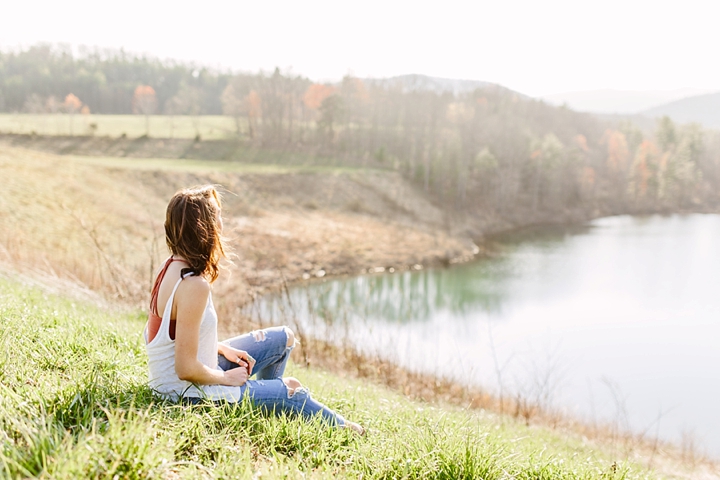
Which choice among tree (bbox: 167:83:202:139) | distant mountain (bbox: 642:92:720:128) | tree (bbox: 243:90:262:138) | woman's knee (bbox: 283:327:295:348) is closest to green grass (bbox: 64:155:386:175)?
tree (bbox: 243:90:262:138)

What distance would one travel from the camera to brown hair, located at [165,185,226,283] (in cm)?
246

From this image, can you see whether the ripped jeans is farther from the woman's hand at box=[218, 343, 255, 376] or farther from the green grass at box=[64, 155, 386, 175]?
the green grass at box=[64, 155, 386, 175]

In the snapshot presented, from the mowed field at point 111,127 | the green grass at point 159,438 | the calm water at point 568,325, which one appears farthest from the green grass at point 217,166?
the green grass at point 159,438

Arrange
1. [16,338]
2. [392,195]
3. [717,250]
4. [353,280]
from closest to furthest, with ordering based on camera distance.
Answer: [16,338] < [353,280] < [717,250] < [392,195]

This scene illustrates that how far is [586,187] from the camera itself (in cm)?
5016

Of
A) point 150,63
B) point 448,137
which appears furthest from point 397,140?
point 150,63

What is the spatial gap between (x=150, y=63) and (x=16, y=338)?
289 ft

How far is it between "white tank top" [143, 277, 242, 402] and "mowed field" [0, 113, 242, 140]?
4168 centimetres

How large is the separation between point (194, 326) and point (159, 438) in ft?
1.83

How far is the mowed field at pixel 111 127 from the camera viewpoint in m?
37.8

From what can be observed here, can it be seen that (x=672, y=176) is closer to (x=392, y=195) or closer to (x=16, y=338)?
(x=392, y=195)

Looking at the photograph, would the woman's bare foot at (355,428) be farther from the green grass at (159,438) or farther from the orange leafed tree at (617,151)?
the orange leafed tree at (617,151)

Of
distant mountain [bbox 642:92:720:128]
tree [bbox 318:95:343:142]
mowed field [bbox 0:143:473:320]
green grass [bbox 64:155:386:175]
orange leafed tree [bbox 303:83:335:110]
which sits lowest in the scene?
mowed field [bbox 0:143:473:320]

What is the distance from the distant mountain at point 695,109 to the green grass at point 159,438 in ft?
574
